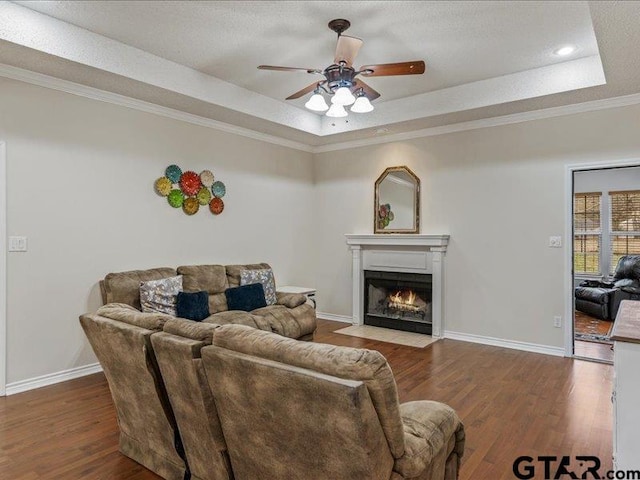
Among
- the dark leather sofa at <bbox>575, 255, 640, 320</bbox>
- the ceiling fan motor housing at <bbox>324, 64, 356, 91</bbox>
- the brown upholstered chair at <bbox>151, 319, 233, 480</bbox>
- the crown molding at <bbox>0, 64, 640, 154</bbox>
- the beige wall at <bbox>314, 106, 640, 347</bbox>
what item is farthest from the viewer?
the dark leather sofa at <bbox>575, 255, 640, 320</bbox>

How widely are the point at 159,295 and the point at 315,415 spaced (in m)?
2.97

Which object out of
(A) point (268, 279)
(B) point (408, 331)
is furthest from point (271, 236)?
(B) point (408, 331)

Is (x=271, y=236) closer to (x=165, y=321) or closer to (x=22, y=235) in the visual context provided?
(x=22, y=235)

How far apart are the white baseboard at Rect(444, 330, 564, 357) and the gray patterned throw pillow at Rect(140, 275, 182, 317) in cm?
331

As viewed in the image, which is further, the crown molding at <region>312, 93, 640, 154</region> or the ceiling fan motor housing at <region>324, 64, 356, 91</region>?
the crown molding at <region>312, 93, 640, 154</region>

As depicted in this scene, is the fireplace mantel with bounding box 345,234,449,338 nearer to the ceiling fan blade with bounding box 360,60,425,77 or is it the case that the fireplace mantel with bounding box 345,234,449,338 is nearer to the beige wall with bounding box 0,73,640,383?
the beige wall with bounding box 0,73,640,383

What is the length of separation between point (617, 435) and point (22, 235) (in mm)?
4260

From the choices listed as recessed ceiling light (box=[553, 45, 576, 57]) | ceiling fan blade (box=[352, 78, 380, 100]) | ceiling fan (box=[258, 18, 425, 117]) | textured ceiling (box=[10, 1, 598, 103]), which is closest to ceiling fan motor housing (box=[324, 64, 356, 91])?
ceiling fan (box=[258, 18, 425, 117])

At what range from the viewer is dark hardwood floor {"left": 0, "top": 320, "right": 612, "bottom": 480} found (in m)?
2.39

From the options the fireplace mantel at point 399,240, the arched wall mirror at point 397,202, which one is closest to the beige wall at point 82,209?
the fireplace mantel at point 399,240

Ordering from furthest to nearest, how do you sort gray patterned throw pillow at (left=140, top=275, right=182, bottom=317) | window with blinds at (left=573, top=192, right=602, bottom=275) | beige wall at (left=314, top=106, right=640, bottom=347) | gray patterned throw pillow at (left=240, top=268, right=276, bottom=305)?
window with blinds at (left=573, top=192, right=602, bottom=275) < gray patterned throw pillow at (left=240, top=268, right=276, bottom=305) < beige wall at (left=314, top=106, right=640, bottom=347) < gray patterned throw pillow at (left=140, top=275, right=182, bottom=317)

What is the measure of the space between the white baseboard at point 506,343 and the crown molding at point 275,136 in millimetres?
2520

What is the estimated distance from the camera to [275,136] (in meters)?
5.86

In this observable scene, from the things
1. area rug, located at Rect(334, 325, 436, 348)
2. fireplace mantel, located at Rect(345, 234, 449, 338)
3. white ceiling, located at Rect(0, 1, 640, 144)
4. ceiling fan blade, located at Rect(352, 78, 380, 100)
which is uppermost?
white ceiling, located at Rect(0, 1, 640, 144)
